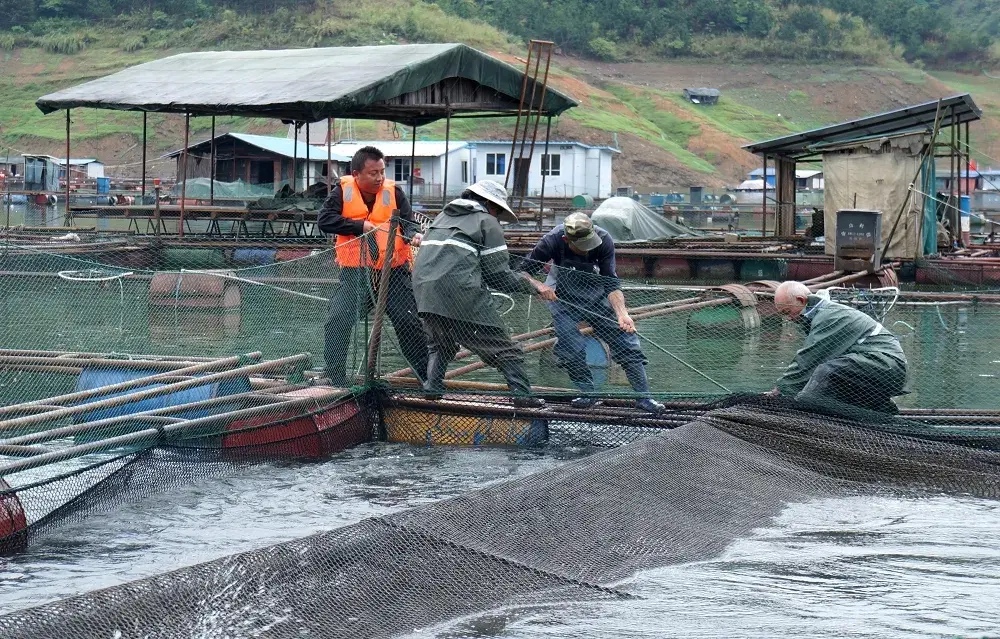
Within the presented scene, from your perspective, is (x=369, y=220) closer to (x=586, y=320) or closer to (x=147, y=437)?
(x=586, y=320)

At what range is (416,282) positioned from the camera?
349 inches

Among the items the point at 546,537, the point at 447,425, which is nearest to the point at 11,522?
the point at 546,537

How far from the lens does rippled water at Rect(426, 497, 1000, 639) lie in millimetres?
5379

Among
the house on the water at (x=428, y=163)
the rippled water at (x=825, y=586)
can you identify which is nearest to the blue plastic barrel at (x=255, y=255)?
the rippled water at (x=825, y=586)

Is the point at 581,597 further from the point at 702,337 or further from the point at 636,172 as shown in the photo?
the point at 636,172

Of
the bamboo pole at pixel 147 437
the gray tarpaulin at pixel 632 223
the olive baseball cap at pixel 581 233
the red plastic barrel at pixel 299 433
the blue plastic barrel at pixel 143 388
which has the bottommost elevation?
the red plastic barrel at pixel 299 433

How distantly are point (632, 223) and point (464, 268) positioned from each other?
20531 mm

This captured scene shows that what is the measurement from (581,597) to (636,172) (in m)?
69.8

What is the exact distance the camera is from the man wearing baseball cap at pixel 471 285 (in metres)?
8.71

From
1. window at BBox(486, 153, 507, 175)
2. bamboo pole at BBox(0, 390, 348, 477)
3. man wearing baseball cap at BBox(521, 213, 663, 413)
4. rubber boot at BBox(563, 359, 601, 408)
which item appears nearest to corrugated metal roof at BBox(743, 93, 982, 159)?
man wearing baseball cap at BBox(521, 213, 663, 413)

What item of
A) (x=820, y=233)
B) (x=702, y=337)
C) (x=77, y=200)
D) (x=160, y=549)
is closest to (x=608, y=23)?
(x=77, y=200)

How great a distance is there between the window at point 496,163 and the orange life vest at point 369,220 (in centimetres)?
4862

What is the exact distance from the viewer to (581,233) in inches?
363

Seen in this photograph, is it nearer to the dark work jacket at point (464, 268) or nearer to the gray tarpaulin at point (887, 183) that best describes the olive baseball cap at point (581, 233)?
the dark work jacket at point (464, 268)
